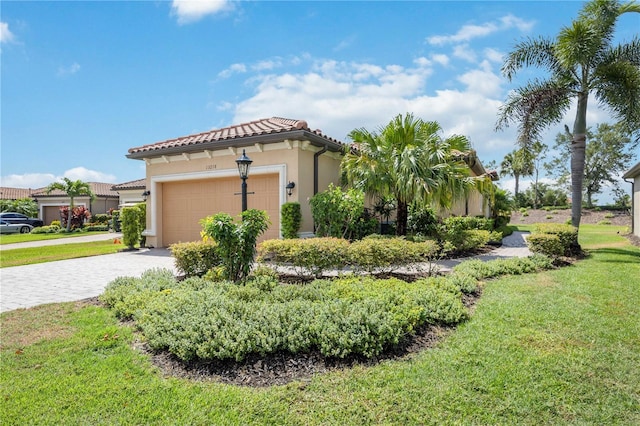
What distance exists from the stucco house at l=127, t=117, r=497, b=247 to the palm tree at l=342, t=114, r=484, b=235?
1153 mm

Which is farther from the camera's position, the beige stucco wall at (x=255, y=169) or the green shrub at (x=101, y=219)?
Answer: the green shrub at (x=101, y=219)

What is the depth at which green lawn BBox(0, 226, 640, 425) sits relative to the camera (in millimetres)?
2770

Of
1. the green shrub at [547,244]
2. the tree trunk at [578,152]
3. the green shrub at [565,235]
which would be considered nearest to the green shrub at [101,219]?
the green shrub at [547,244]

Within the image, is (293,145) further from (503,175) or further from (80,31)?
(503,175)

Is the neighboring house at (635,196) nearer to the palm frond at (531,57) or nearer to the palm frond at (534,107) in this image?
the palm frond at (534,107)

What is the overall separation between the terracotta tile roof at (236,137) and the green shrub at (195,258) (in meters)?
4.34

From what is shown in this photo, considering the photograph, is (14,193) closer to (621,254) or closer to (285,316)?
(285,316)

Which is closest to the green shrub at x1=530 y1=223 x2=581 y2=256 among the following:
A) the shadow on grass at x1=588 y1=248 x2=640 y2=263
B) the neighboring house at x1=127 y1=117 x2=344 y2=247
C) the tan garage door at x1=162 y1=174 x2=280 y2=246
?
the shadow on grass at x1=588 y1=248 x2=640 y2=263

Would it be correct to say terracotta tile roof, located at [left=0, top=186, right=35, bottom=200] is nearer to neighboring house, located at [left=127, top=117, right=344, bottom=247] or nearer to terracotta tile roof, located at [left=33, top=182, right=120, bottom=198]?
terracotta tile roof, located at [left=33, top=182, right=120, bottom=198]

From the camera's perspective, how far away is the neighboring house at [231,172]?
422 inches

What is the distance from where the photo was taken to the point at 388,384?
10.5 feet

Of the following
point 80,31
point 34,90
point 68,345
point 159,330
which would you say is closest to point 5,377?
point 68,345

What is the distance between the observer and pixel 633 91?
1072 centimetres

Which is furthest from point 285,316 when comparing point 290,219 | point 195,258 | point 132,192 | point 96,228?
point 96,228
